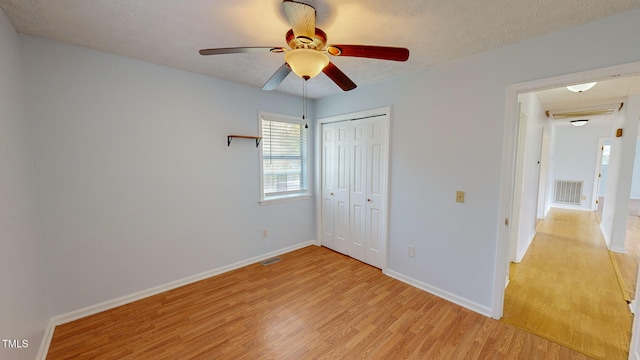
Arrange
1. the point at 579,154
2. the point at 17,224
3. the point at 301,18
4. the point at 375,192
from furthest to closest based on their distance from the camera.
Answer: the point at 579,154
the point at 375,192
the point at 17,224
the point at 301,18

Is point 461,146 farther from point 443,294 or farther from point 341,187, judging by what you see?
point 341,187

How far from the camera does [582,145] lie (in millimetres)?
6582

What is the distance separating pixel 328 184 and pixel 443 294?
2.09 meters

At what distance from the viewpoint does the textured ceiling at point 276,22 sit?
149cm

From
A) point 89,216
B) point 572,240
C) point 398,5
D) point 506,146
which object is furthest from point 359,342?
point 572,240

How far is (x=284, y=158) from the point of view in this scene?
12.0ft

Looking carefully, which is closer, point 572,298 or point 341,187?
point 572,298

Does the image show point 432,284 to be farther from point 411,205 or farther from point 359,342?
point 359,342

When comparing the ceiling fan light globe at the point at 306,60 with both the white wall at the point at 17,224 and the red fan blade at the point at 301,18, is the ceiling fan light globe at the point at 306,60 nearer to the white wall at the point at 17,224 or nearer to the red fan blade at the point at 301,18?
the red fan blade at the point at 301,18

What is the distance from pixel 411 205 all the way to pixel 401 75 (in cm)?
150

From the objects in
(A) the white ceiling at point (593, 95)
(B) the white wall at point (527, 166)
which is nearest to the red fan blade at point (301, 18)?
(B) the white wall at point (527, 166)

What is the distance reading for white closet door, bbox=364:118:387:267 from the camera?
3.06 metres

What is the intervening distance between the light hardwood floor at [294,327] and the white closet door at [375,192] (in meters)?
0.52

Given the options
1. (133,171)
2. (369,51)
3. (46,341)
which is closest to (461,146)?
(369,51)
